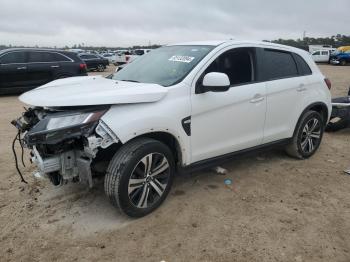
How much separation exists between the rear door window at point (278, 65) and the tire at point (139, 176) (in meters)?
1.88

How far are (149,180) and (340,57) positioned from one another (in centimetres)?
3588

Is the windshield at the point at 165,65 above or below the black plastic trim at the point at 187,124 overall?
above

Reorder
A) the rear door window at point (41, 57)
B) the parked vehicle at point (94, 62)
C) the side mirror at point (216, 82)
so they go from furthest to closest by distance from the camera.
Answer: the parked vehicle at point (94, 62), the rear door window at point (41, 57), the side mirror at point (216, 82)

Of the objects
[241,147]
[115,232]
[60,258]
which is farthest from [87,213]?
[241,147]

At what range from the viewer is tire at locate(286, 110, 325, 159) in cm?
500

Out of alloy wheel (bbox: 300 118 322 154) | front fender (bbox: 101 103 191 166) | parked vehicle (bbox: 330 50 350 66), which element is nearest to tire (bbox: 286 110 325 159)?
alloy wheel (bbox: 300 118 322 154)

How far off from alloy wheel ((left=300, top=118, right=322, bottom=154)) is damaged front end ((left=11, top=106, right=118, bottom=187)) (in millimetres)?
3188

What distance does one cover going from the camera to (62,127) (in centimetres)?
294

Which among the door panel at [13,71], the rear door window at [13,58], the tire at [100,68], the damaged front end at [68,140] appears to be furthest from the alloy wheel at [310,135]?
the tire at [100,68]

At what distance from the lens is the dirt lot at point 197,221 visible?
9.73ft

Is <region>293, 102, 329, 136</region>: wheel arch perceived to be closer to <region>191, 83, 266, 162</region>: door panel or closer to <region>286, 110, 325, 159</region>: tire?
<region>286, 110, 325, 159</region>: tire

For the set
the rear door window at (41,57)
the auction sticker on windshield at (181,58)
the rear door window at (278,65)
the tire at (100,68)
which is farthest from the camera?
the tire at (100,68)

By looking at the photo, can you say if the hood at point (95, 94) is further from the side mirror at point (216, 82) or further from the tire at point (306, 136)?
the tire at point (306, 136)

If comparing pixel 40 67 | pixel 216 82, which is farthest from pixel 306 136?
pixel 40 67
